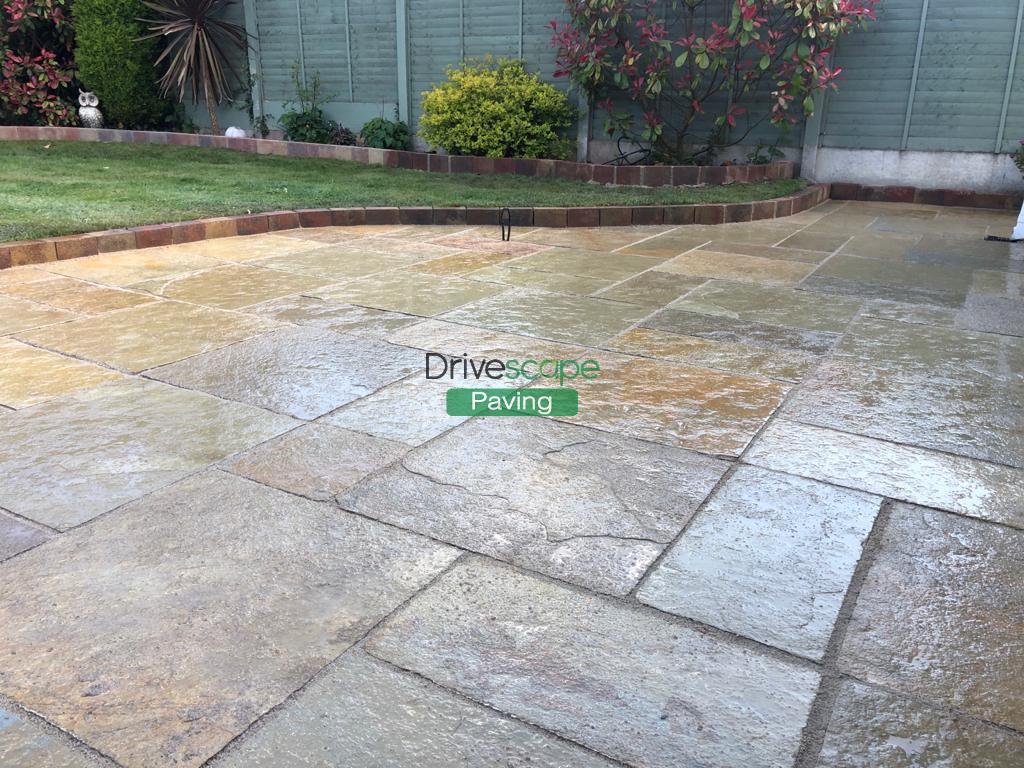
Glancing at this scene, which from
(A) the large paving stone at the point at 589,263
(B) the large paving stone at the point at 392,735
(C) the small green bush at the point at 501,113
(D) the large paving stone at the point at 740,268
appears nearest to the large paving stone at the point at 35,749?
(B) the large paving stone at the point at 392,735

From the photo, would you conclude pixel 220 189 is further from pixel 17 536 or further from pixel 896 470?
pixel 896 470

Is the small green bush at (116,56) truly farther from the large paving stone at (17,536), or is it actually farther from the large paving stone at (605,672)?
the large paving stone at (605,672)

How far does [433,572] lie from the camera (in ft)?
5.77

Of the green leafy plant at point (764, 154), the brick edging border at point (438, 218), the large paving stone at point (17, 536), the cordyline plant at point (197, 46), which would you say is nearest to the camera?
the large paving stone at point (17, 536)

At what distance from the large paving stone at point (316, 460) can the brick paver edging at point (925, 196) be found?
6.56 meters

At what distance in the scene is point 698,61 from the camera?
677 cm

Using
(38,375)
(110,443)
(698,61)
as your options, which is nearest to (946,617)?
(110,443)

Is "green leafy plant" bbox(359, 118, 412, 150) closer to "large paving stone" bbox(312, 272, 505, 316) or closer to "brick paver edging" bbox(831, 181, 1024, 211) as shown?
"brick paver edging" bbox(831, 181, 1024, 211)

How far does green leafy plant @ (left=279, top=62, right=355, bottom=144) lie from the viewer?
938 centimetres

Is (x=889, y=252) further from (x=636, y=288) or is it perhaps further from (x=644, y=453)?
(x=644, y=453)

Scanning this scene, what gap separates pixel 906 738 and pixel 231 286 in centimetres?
361

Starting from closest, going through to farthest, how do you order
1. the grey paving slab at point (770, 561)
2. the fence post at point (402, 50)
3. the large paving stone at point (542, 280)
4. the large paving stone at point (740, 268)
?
the grey paving slab at point (770, 561) → the large paving stone at point (542, 280) → the large paving stone at point (740, 268) → the fence post at point (402, 50)

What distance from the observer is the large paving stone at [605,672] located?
1327mm

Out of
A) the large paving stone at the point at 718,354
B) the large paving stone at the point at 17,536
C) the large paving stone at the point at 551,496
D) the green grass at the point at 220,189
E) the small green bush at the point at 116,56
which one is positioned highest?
the small green bush at the point at 116,56
